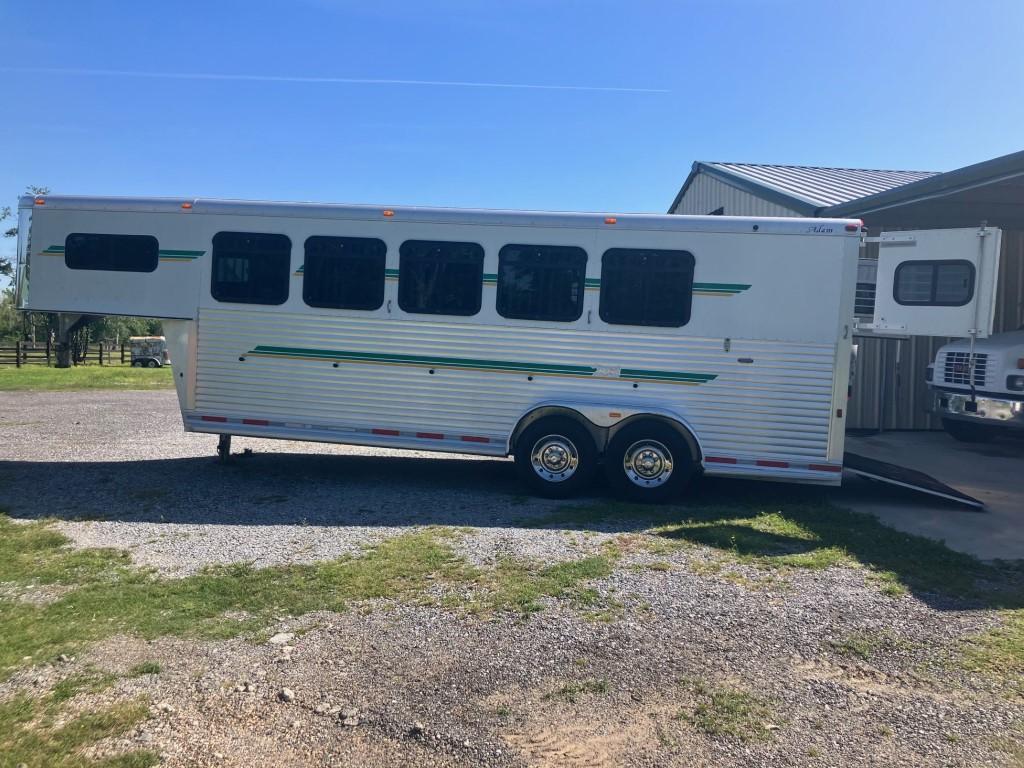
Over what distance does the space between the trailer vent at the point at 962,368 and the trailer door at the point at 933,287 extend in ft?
10.7

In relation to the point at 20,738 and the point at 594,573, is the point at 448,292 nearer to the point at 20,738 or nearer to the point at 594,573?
the point at 594,573

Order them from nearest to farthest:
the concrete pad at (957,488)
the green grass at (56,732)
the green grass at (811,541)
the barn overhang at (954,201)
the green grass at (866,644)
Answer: the green grass at (56,732)
the green grass at (866,644)
the green grass at (811,541)
the concrete pad at (957,488)
the barn overhang at (954,201)

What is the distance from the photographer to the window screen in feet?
26.0

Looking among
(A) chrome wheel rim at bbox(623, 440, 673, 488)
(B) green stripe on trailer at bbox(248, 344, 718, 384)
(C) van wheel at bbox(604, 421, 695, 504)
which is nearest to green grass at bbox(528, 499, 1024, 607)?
(C) van wheel at bbox(604, 421, 695, 504)

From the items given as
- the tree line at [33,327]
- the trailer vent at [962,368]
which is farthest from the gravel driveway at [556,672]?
the tree line at [33,327]

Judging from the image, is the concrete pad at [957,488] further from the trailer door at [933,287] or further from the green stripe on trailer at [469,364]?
the green stripe on trailer at [469,364]

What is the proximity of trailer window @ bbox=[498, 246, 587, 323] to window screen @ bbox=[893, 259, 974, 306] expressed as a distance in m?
3.39

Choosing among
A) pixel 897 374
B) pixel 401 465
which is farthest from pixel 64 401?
pixel 897 374

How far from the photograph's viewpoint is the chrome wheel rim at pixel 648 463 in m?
7.59

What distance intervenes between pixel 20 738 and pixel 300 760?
1.19 meters

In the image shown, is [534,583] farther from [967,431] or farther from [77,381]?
[77,381]

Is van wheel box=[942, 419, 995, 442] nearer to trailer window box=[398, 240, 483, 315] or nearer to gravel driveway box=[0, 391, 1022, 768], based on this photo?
gravel driveway box=[0, 391, 1022, 768]

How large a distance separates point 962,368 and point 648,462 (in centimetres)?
634

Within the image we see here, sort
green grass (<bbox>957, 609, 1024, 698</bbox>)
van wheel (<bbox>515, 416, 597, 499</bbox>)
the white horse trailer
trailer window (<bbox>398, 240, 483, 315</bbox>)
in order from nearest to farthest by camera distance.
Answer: green grass (<bbox>957, 609, 1024, 698</bbox>), the white horse trailer, van wheel (<bbox>515, 416, 597, 499</bbox>), trailer window (<bbox>398, 240, 483, 315</bbox>)
